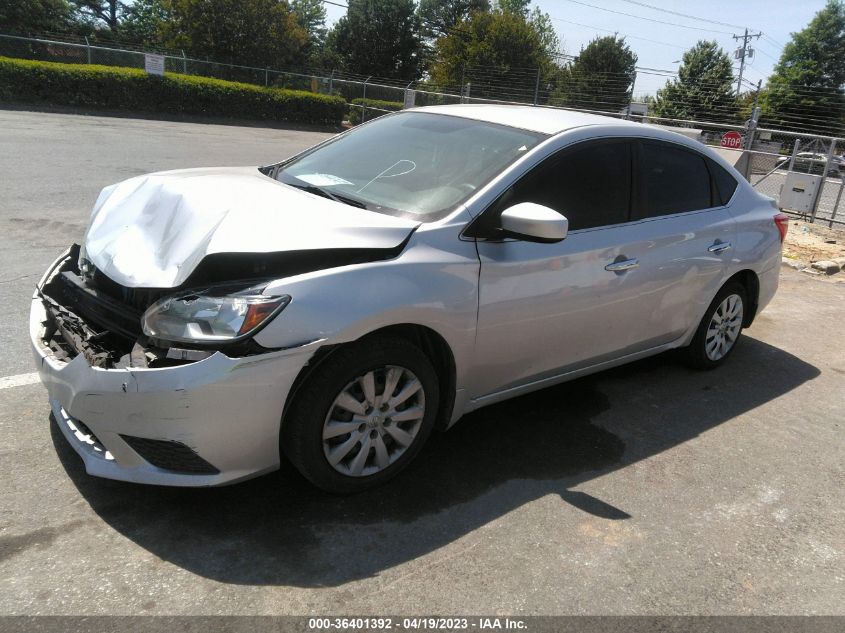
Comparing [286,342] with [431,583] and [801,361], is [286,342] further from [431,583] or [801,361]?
[801,361]

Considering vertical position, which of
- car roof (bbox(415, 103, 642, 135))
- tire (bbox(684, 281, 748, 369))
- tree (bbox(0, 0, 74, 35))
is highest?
tree (bbox(0, 0, 74, 35))

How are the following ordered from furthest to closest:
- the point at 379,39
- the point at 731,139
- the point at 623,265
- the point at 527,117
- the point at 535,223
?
the point at 379,39
the point at 731,139
the point at 527,117
the point at 623,265
the point at 535,223

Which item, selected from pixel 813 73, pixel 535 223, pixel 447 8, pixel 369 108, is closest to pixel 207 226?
pixel 535 223

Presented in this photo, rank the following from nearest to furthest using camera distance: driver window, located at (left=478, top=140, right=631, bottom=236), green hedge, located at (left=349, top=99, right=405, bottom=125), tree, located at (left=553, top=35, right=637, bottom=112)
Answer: driver window, located at (left=478, top=140, right=631, bottom=236) → tree, located at (left=553, top=35, right=637, bottom=112) → green hedge, located at (left=349, top=99, right=405, bottom=125)

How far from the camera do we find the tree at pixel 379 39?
202 ft

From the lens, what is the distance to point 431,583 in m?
2.58

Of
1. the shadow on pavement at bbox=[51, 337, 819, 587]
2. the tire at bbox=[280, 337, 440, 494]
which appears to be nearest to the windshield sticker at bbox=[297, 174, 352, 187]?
the tire at bbox=[280, 337, 440, 494]

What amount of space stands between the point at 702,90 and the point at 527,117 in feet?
159

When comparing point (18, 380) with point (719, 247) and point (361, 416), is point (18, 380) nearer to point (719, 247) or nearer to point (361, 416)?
point (361, 416)

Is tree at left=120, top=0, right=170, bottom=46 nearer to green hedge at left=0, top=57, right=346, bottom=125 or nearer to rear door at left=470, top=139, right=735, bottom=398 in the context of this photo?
green hedge at left=0, top=57, right=346, bottom=125

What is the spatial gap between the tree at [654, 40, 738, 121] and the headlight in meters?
41.2

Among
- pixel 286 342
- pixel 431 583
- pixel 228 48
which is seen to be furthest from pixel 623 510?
pixel 228 48

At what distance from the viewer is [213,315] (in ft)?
8.63

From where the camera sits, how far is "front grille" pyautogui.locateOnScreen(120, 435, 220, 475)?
8.52 ft
